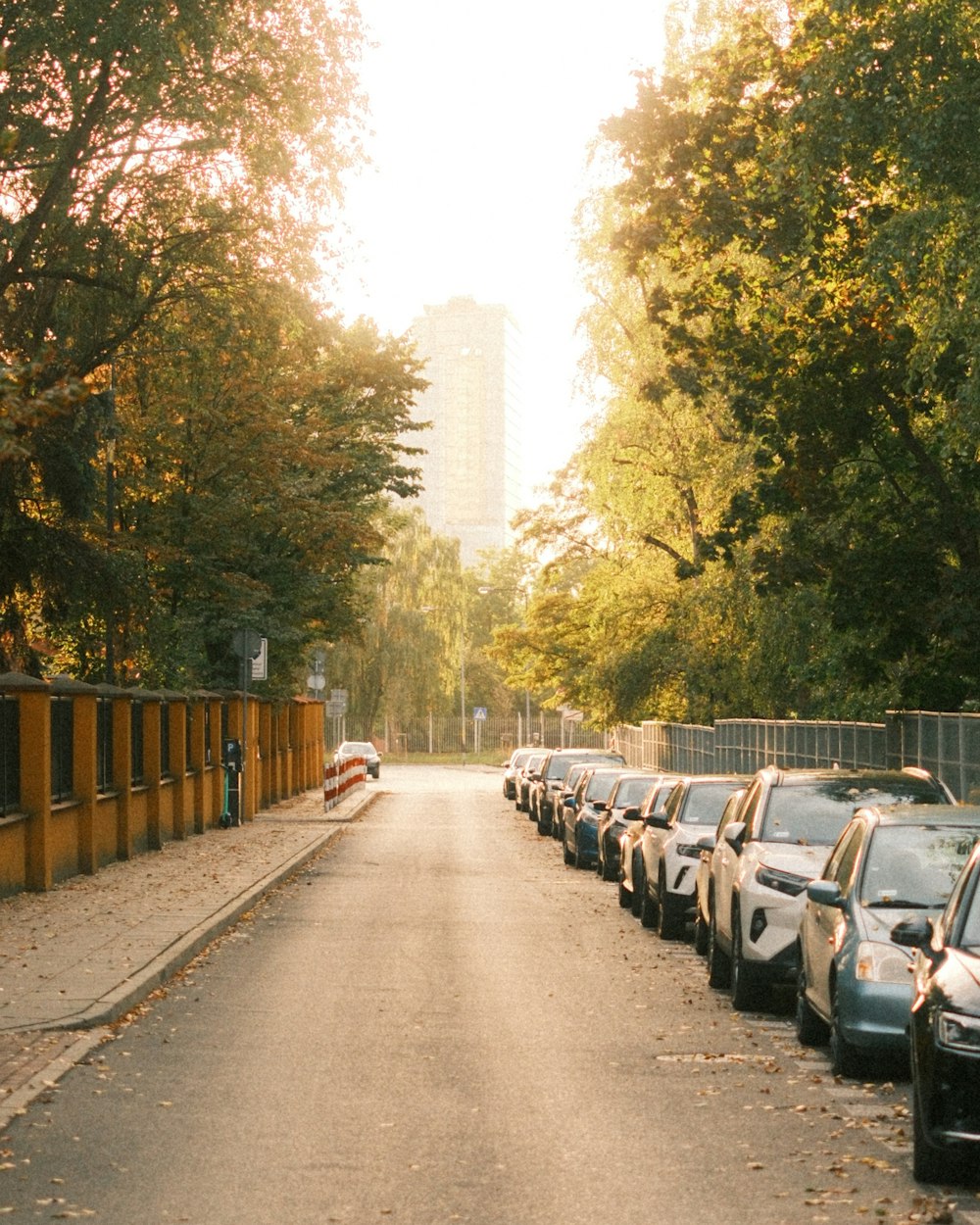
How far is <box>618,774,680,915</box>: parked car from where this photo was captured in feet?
68.0

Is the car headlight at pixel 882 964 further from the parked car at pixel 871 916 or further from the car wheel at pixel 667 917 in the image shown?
the car wheel at pixel 667 917

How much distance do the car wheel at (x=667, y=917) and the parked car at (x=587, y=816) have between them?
380 inches

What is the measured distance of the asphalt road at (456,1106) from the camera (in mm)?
7398

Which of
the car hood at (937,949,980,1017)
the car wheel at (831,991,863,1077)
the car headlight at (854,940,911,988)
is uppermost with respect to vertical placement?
the car hood at (937,949,980,1017)

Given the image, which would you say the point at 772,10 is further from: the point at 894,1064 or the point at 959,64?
the point at 894,1064

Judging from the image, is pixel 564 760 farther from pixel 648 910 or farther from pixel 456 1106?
pixel 456 1106

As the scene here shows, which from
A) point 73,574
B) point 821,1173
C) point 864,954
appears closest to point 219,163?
point 73,574

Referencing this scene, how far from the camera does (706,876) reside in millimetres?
16422

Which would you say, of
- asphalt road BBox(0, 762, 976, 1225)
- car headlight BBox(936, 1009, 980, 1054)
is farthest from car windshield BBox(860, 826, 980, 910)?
car headlight BBox(936, 1009, 980, 1054)

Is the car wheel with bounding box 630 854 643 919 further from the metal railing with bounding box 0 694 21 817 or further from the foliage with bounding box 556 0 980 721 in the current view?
the metal railing with bounding box 0 694 21 817

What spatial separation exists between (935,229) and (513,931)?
7541 mm

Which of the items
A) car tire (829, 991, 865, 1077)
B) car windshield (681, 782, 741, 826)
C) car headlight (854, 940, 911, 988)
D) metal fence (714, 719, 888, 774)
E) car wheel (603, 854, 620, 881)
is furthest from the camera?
car wheel (603, 854, 620, 881)

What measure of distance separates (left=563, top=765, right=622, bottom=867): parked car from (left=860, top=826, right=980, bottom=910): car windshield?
57.6 feet

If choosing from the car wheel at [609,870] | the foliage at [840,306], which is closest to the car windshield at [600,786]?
the foliage at [840,306]
